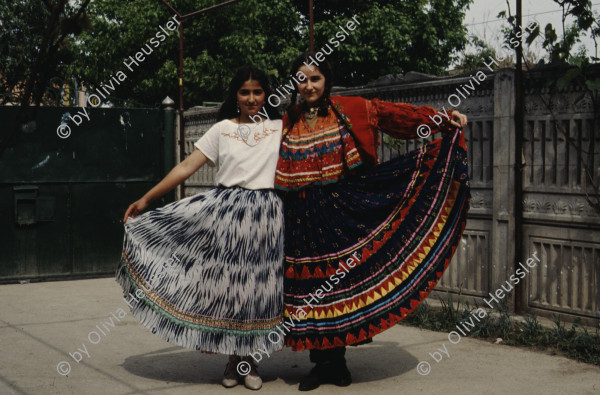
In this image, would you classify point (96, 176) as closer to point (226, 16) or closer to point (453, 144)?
point (453, 144)

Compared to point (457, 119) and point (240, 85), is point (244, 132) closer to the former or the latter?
point (240, 85)

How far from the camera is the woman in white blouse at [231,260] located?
4289mm

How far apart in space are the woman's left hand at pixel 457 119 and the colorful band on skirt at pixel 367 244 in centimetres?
7

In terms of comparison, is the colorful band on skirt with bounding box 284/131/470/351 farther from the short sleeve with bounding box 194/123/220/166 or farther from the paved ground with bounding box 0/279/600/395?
the short sleeve with bounding box 194/123/220/166

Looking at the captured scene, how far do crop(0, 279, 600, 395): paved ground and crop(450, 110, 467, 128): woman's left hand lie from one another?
60.3 inches

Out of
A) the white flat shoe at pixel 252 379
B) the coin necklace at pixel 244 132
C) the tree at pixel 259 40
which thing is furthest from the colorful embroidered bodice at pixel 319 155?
the tree at pixel 259 40

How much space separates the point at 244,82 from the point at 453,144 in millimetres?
1310

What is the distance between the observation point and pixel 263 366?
16.0 ft

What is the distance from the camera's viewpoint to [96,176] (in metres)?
9.38

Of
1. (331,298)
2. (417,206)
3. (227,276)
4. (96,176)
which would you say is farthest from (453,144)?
(96,176)

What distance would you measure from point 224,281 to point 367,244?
883 mm

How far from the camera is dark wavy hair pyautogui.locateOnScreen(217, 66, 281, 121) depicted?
4391 millimetres

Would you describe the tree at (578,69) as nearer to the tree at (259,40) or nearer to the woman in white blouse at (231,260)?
A: the woman in white blouse at (231,260)

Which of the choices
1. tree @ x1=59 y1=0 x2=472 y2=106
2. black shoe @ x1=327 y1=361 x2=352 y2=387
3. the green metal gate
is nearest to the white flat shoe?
black shoe @ x1=327 y1=361 x2=352 y2=387
